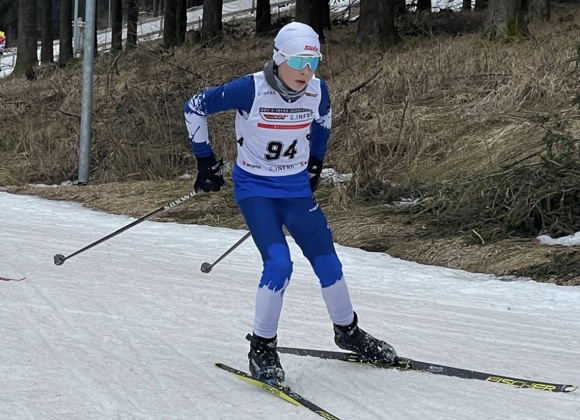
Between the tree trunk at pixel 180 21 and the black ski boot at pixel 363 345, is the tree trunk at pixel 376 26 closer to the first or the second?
the tree trunk at pixel 180 21

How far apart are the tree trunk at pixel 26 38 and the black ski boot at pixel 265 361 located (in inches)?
893

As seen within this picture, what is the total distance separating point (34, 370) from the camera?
16.7 feet

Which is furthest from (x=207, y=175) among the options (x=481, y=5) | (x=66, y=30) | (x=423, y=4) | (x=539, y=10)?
(x=66, y=30)

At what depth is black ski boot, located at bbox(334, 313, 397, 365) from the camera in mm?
5148

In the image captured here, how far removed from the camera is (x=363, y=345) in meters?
5.16

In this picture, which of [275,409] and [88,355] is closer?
[275,409]

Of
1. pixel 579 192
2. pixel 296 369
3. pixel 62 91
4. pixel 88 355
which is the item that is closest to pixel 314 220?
pixel 296 369

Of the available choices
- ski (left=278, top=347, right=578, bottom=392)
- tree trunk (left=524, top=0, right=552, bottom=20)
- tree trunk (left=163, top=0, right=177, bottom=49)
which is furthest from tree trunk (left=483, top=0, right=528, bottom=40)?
ski (left=278, top=347, right=578, bottom=392)

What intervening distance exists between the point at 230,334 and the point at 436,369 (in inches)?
57.6

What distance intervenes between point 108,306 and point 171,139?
7546mm

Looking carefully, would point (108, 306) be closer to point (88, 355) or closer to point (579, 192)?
point (88, 355)

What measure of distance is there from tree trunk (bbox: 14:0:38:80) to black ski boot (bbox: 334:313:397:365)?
22.6m

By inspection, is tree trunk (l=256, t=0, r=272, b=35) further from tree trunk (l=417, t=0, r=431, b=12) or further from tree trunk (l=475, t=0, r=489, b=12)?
tree trunk (l=475, t=0, r=489, b=12)

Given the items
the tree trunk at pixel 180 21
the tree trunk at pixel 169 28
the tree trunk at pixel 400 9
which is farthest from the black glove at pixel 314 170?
the tree trunk at pixel 180 21
